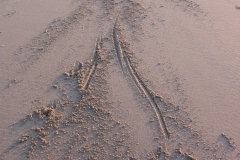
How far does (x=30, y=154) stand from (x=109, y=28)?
103 inches

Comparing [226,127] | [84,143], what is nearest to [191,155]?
[226,127]

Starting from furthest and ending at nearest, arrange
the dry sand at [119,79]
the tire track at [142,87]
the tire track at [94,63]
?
1. the tire track at [94,63]
2. the tire track at [142,87]
3. the dry sand at [119,79]

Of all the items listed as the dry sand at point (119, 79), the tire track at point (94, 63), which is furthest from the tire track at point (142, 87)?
the tire track at point (94, 63)

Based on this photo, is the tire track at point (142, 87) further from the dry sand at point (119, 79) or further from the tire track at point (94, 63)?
the tire track at point (94, 63)

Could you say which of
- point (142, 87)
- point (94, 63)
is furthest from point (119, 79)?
point (94, 63)

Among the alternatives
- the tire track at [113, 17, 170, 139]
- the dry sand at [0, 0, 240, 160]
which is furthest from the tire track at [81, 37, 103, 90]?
the tire track at [113, 17, 170, 139]

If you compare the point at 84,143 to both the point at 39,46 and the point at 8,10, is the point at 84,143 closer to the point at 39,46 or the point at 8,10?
the point at 39,46

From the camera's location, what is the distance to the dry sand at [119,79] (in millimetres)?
3625

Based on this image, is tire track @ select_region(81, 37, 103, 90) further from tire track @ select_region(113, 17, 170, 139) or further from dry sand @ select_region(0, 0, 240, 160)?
tire track @ select_region(113, 17, 170, 139)

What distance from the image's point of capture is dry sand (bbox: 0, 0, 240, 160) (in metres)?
3.62

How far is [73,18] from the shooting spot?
17.3ft

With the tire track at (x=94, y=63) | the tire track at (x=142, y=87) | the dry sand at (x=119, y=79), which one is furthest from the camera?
the tire track at (x=94, y=63)

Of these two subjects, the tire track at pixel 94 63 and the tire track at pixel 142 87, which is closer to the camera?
the tire track at pixel 142 87

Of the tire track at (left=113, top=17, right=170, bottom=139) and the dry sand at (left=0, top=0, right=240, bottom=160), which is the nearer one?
the dry sand at (left=0, top=0, right=240, bottom=160)
